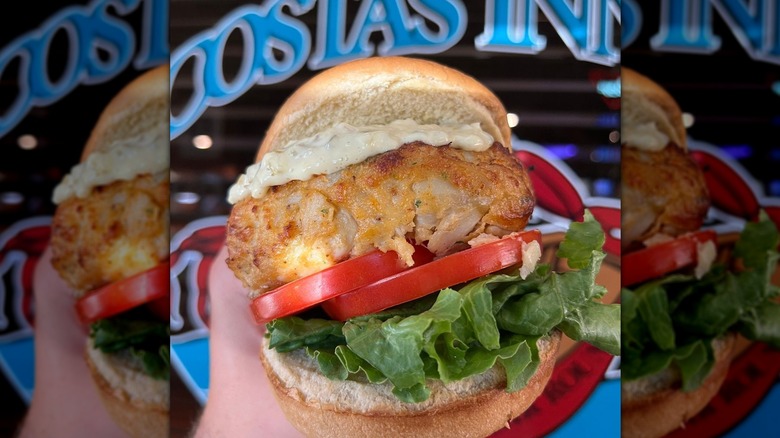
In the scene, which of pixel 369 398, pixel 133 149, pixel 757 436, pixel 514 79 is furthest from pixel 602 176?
pixel 133 149

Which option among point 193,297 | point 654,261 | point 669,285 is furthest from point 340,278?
point 669,285

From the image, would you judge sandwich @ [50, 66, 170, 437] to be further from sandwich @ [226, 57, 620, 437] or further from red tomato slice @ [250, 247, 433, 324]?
red tomato slice @ [250, 247, 433, 324]

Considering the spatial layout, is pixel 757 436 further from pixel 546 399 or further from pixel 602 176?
pixel 602 176

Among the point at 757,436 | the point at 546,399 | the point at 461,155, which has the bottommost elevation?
the point at 757,436

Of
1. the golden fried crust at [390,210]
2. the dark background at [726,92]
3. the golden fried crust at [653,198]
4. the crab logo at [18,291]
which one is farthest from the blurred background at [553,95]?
the crab logo at [18,291]

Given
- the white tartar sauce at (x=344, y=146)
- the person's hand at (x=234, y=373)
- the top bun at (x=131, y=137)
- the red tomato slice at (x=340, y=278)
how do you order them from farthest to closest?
the top bun at (x=131, y=137)
the person's hand at (x=234, y=373)
the white tartar sauce at (x=344, y=146)
the red tomato slice at (x=340, y=278)

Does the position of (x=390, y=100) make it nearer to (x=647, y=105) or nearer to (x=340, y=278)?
(x=340, y=278)

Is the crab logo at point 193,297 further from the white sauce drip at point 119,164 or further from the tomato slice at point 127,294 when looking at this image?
the white sauce drip at point 119,164

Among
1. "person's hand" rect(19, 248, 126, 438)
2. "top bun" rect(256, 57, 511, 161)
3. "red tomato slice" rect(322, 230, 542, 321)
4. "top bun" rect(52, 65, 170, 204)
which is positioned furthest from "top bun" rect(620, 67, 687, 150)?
"person's hand" rect(19, 248, 126, 438)
